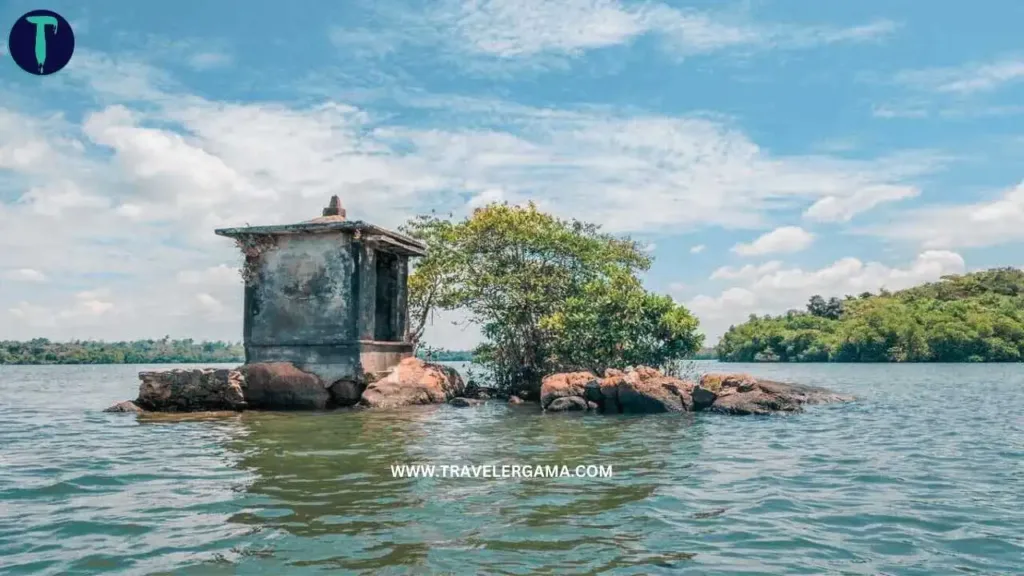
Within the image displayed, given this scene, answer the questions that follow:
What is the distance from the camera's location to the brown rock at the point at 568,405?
1700 centimetres

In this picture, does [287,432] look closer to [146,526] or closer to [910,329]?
[146,526]

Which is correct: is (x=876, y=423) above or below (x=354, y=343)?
below

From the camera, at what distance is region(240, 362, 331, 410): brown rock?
1677 centimetres

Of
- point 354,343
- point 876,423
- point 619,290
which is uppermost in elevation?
point 619,290

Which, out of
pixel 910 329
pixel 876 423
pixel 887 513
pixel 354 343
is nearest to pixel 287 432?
→ pixel 354 343

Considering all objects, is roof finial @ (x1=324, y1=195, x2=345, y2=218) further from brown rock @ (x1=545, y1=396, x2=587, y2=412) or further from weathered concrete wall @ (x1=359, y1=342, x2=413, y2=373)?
brown rock @ (x1=545, y1=396, x2=587, y2=412)

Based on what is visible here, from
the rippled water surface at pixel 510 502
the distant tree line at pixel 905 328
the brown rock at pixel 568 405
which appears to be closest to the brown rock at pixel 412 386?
the brown rock at pixel 568 405

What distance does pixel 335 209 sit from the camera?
58.5 feet

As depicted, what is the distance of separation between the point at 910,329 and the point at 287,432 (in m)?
60.5

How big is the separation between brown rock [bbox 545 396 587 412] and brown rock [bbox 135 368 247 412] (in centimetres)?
702

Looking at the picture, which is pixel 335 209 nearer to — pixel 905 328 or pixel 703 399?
pixel 703 399

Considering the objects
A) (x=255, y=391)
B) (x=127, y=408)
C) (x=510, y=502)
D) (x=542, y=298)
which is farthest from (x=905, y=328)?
(x=510, y=502)

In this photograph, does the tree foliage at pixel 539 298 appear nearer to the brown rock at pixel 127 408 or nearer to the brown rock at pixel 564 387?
the brown rock at pixel 564 387

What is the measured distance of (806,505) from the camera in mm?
6973
